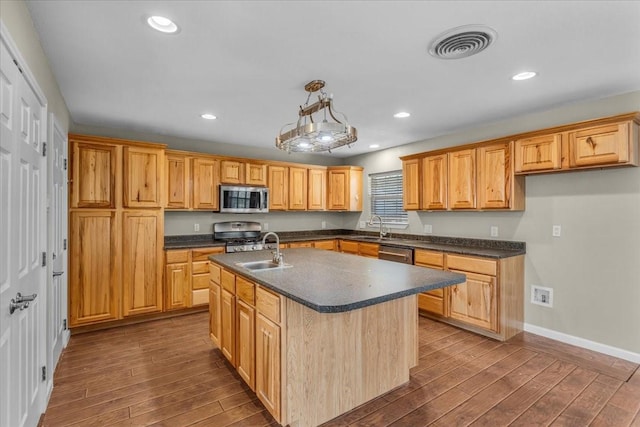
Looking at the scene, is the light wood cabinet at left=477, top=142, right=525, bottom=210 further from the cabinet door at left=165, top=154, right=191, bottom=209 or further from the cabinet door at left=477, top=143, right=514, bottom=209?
the cabinet door at left=165, top=154, right=191, bottom=209

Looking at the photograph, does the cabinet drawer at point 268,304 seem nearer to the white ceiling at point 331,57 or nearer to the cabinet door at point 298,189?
the white ceiling at point 331,57

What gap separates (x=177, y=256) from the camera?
4.21 metres

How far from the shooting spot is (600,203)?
123 inches

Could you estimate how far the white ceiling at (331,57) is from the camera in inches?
70.0

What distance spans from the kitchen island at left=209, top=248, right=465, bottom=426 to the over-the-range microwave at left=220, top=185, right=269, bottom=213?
222 centimetres

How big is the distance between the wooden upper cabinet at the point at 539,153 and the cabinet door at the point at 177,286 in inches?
166

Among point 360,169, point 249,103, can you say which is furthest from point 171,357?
point 360,169

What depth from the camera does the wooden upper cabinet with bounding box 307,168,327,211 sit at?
19.0 ft

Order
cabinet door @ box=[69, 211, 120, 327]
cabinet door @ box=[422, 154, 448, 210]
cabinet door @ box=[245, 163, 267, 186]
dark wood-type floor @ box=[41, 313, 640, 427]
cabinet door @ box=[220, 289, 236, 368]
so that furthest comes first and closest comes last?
cabinet door @ box=[245, 163, 267, 186] < cabinet door @ box=[422, 154, 448, 210] < cabinet door @ box=[69, 211, 120, 327] < cabinet door @ box=[220, 289, 236, 368] < dark wood-type floor @ box=[41, 313, 640, 427]

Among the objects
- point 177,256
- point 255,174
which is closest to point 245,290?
point 177,256

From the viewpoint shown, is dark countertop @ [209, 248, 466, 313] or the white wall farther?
the white wall

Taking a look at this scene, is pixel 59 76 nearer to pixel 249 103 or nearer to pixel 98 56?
pixel 98 56

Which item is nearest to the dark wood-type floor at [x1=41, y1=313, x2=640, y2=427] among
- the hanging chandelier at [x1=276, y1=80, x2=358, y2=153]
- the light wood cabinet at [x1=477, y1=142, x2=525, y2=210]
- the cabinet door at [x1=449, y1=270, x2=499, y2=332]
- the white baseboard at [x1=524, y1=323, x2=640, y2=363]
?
the white baseboard at [x1=524, y1=323, x2=640, y2=363]

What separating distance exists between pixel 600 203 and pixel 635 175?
352 millimetres
